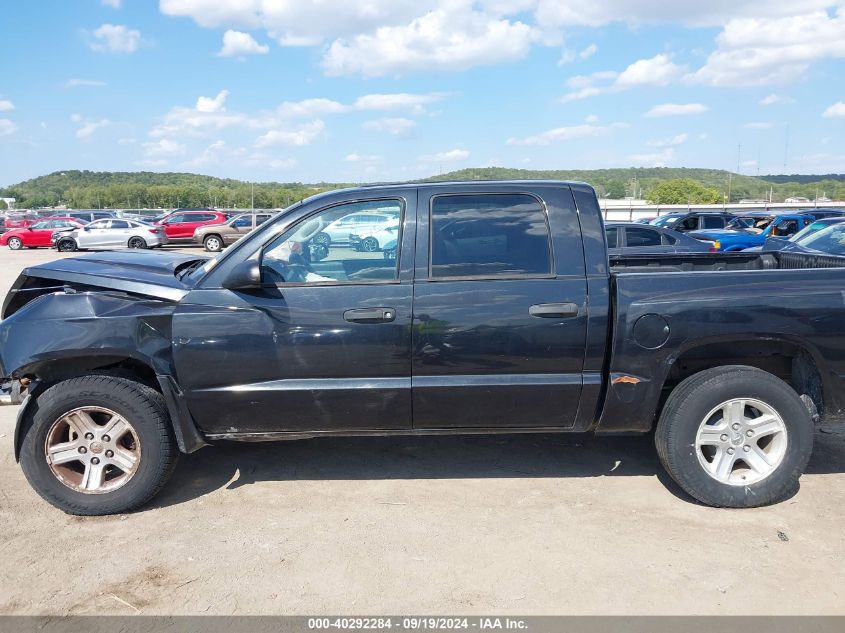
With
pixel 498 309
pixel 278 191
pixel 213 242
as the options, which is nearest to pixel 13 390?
pixel 498 309

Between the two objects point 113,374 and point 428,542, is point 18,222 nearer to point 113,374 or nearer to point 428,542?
point 113,374

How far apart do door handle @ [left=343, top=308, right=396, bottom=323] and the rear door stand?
6.0 inches

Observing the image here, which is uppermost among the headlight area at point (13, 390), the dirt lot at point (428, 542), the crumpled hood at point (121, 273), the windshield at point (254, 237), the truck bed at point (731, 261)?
the windshield at point (254, 237)

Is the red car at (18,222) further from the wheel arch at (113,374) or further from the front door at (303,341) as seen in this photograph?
the front door at (303,341)

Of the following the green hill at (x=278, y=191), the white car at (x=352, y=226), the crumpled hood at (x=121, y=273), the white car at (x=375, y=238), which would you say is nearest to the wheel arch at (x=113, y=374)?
the crumpled hood at (x=121, y=273)

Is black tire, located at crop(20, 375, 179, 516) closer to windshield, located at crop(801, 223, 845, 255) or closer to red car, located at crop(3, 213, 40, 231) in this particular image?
windshield, located at crop(801, 223, 845, 255)

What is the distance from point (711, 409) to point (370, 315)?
2.03 metres

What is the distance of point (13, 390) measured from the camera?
4078 millimetres

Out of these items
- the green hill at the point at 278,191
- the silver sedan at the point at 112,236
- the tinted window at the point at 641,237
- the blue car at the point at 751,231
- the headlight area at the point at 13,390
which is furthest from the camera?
the green hill at the point at 278,191

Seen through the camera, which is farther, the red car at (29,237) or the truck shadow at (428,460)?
the red car at (29,237)

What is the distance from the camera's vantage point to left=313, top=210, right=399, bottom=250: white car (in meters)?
3.89

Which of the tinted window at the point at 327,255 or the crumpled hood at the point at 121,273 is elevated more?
the tinted window at the point at 327,255

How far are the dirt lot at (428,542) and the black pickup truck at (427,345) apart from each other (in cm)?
29

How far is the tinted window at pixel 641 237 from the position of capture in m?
11.8
